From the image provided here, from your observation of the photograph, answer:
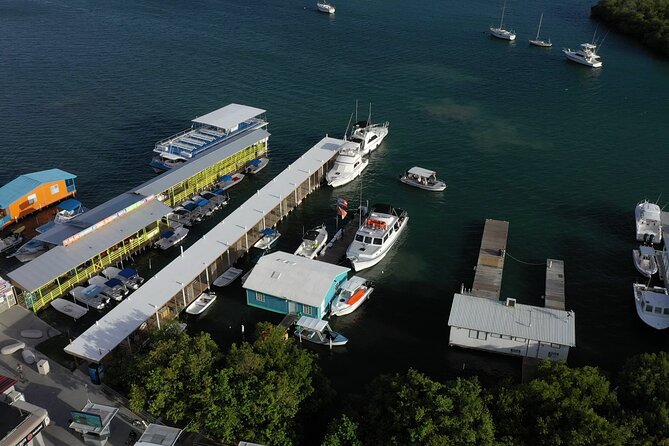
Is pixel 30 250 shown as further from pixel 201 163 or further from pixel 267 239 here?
pixel 267 239

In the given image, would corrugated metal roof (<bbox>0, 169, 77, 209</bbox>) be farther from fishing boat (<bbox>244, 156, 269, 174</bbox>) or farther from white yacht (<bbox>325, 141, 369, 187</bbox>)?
white yacht (<bbox>325, 141, 369, 187</bbox>)

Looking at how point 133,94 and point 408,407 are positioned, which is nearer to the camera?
point 408,407

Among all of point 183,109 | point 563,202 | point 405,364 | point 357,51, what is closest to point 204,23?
point 357,51

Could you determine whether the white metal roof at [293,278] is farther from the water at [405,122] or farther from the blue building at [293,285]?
the water at [405,122]

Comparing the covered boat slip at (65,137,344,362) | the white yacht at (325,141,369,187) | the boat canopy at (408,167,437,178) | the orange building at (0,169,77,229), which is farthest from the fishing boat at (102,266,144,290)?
the boat canopy at (408,167,437,178)

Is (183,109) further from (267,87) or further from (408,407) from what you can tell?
(408,407)

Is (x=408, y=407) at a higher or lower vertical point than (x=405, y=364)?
higher

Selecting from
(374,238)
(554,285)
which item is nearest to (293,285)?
(374,238)

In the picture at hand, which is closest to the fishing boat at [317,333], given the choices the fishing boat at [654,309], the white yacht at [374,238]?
the white yacht at [374,238]
